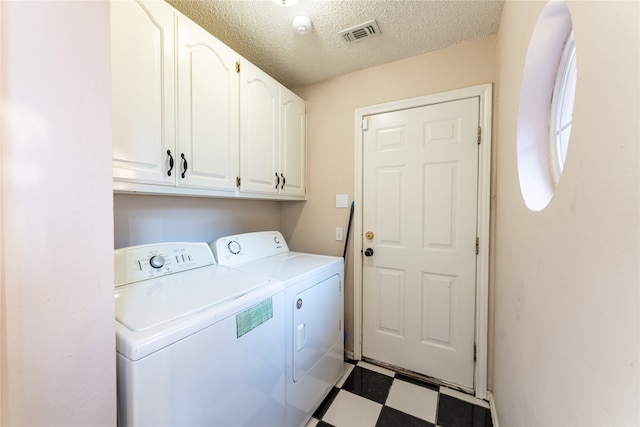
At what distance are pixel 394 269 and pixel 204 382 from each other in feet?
4.85

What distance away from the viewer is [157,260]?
130 centimetres

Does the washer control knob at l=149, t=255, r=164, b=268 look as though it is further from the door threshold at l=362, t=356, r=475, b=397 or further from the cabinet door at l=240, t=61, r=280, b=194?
the door threshold at l=362, t=356, r=475, b=397

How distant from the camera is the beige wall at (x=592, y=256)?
39 centimetres

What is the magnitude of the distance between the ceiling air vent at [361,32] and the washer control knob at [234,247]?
60.7 inches

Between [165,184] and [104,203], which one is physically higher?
[165,184]

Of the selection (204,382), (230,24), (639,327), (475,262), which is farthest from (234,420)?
(230,24)

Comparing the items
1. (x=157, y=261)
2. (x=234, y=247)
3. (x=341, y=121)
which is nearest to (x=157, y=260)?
(x=157, y=261)

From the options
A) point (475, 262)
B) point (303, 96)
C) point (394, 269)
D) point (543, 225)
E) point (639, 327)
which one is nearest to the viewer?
point (639, 327)

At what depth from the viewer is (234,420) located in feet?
3.24

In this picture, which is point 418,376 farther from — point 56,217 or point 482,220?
point 56,217

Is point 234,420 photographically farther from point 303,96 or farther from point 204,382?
point 303,96

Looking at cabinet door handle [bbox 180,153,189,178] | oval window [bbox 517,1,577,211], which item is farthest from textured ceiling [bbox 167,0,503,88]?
cabinet door handle [bbox 180,153,189,178]

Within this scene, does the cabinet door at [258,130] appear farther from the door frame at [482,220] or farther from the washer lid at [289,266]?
the door frame at [482,220]

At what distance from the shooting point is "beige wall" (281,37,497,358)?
1.78 m
